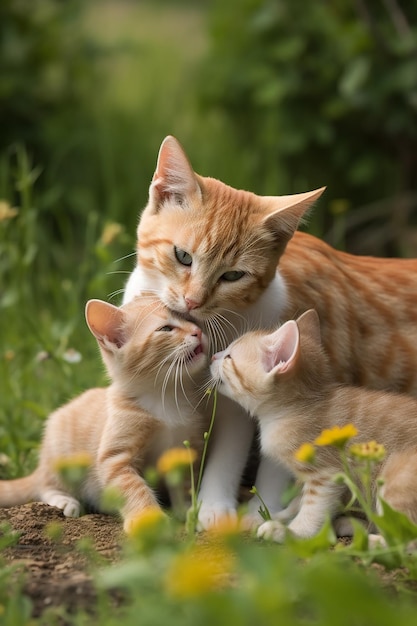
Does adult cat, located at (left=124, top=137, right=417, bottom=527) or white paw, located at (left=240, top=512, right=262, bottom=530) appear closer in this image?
white paw, located at (left=240, top=512, right=262, bottom=530)

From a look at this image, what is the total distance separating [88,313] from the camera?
2.97 metres

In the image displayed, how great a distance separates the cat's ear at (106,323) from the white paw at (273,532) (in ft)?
2.46

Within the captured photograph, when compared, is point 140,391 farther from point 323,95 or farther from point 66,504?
point 323,95

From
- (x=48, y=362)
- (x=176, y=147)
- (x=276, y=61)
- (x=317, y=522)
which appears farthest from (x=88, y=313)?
(x=276, y=61)

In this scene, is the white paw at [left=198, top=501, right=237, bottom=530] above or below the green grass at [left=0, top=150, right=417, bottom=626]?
below

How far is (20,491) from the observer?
327 cm

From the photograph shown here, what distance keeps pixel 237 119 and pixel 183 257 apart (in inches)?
147

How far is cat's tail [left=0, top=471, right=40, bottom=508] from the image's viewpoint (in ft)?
10.7

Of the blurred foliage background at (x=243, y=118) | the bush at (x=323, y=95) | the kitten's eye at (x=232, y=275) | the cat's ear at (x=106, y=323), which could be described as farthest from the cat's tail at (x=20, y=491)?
the bush at (x=323, y=95)

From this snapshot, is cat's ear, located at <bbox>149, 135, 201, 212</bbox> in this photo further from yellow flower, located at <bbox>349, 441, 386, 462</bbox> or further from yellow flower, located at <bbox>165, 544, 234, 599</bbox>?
yellow flower, located at <bbox>165, 544, 234, 599</bbox>

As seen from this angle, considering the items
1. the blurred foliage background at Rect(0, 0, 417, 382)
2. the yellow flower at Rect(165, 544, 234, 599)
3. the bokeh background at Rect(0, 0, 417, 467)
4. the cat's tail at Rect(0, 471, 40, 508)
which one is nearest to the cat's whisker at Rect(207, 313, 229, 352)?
the cat's tail at Rect(0, 471, 40, 508)

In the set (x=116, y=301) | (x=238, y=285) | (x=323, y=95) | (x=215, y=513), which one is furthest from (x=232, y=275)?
(x=323, y=95)

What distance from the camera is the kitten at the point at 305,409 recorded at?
2.68 meters

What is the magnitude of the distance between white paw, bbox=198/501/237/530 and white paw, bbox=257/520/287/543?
223 mm
